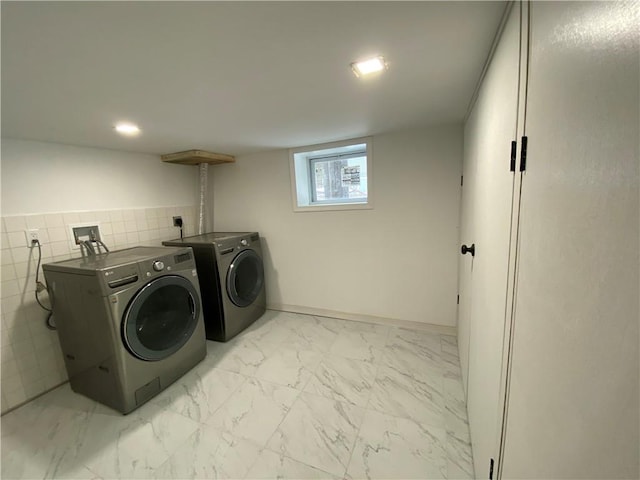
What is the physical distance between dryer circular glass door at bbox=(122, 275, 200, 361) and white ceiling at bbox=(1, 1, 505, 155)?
1.08 meters

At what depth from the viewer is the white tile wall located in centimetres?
171

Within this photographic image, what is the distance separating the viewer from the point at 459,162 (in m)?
2.10

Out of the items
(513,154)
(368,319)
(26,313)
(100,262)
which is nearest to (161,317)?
(100,262)

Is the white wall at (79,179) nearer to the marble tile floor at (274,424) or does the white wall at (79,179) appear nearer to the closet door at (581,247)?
the marble tile floor at (274,424)

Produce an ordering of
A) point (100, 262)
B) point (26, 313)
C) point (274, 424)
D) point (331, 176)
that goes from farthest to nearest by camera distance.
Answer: point (331, 176)
point (26, 313)
point (100, 262)
point (274, 424)

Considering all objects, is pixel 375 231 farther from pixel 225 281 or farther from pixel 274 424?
pixel 274 424

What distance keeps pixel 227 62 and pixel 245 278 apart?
6.83ft

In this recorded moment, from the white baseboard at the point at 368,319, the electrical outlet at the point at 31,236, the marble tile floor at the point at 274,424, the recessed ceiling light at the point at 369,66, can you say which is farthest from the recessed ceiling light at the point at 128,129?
the white baseboard at the point at 368,319

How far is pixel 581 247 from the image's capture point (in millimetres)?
398

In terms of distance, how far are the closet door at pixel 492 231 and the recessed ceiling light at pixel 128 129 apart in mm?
1954

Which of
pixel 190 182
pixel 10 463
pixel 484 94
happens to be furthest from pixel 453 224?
pixel 10 463

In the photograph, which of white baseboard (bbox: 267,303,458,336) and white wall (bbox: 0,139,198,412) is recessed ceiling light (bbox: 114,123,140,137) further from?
white baseboard (bbox: 267,303,458,336)

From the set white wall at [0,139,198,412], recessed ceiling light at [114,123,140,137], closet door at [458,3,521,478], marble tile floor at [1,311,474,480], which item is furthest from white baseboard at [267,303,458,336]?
recessed ceiling light at [114,123,140,137]

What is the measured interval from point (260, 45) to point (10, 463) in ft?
7.80
